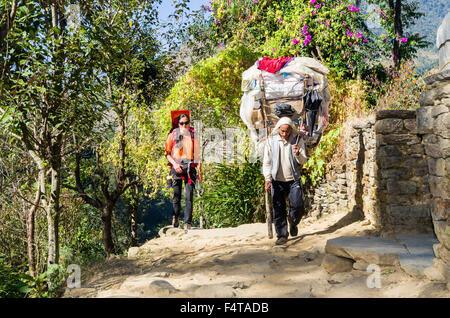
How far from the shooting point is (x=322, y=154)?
7656mm

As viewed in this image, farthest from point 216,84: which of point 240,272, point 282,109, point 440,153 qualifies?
point 440,153

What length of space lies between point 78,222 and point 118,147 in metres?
7.11

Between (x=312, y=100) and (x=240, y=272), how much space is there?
313 centimetres

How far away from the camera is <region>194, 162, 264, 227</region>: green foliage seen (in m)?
8.84

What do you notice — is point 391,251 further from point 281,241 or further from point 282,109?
point 282,109

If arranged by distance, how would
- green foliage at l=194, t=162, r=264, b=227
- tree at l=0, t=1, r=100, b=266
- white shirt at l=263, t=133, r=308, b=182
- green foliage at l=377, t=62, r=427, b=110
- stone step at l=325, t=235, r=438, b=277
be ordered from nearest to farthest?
stone step at l=325, t=235, r=438, b=277
tree at l=0, t=1, r=100, b=266
white shirt at l=263, t=133, r=308, b=182
green foliage at l=377, t=62, r=427, b=110
green foliage at l=194, t=162, r=264, b=227

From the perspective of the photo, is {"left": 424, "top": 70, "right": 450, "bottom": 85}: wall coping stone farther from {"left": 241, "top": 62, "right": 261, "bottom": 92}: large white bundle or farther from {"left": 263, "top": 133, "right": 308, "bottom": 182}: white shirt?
{"left": 241, "top": 62, "right": 261, "bottom": 92}: large white bundle

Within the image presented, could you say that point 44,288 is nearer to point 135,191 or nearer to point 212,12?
point 135,191

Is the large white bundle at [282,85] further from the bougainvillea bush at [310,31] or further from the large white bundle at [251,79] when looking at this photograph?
the bougainvillea bush at [310,31]

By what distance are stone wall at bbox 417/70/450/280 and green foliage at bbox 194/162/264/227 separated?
18.0 ft

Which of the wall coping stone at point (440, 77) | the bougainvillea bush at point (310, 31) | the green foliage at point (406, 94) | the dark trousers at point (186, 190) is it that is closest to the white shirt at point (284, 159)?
the dark trousers at point (186, 190)

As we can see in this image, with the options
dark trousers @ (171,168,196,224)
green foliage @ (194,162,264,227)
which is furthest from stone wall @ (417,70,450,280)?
green foliage @ (194,162,264,227)

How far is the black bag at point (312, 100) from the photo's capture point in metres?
6.08

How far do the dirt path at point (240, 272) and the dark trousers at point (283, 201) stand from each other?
0.34 metres
